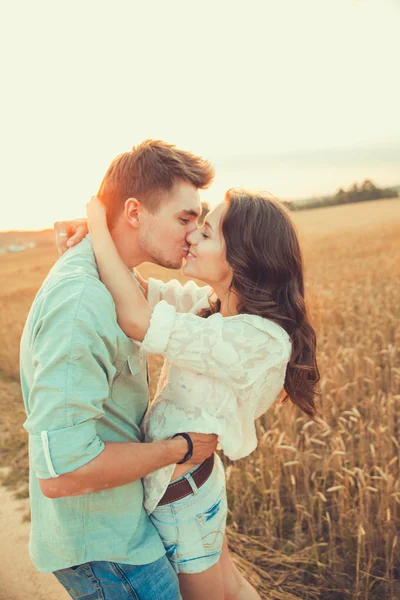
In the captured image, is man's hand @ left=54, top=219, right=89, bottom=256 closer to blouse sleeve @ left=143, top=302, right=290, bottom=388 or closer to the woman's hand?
the woman's hand

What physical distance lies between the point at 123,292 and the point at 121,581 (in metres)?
1.16

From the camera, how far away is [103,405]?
2.22m

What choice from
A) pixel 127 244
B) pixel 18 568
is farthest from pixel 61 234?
pixel 18 568

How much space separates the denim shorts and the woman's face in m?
0.88

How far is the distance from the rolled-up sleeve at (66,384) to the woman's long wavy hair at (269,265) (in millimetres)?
802

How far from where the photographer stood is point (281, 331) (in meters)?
2.41

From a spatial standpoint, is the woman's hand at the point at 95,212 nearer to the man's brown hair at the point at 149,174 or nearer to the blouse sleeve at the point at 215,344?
the man's brown hair at the point at 149,174

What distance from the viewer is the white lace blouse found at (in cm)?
224

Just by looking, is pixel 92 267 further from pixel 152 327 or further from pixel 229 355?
pixel 229 355

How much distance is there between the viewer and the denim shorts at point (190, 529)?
2387 mm

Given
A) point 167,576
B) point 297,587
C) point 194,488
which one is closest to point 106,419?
point 194,488

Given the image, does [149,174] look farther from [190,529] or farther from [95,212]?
[190,529]

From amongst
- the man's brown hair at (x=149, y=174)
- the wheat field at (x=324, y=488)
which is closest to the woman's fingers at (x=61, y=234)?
the man's brown hair at (x=149, y=174)

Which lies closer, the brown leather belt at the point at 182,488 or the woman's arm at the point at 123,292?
the woman's arm at the point at 123,292
